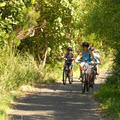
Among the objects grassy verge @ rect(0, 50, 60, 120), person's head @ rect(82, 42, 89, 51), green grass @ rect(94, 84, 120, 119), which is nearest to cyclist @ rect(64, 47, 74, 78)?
grassy verge @ rect(0, 50, 60, 120)

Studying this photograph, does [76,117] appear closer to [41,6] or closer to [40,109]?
[40,109]

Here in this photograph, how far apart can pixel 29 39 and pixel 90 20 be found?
870cm

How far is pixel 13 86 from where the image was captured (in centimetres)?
1456

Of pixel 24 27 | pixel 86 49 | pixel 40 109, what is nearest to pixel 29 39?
pixel 24 27

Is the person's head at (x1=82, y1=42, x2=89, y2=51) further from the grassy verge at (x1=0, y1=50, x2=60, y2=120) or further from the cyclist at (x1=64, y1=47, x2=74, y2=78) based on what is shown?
the cyclist at (x1=64, y1=47, x2=74, y2=78)

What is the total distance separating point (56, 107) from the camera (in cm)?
1155

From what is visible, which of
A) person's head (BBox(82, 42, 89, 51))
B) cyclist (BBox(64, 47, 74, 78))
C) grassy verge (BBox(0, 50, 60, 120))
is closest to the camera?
grassy verge (BBox(0, 50, 60, 120))

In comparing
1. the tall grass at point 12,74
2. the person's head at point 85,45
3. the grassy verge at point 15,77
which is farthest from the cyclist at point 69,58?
the person's head at point 85,45

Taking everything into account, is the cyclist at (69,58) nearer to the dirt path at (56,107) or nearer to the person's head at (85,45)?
the person's head at (85,45)

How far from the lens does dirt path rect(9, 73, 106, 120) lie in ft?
33.3

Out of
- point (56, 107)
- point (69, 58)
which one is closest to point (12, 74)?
point (56, 107)

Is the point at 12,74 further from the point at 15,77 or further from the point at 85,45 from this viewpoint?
the point at 85,45

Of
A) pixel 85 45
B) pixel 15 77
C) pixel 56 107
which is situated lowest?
pixel 56 107

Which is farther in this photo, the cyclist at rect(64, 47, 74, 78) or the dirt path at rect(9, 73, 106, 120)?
the cyclist at rect(64, 47, 74, 78)
